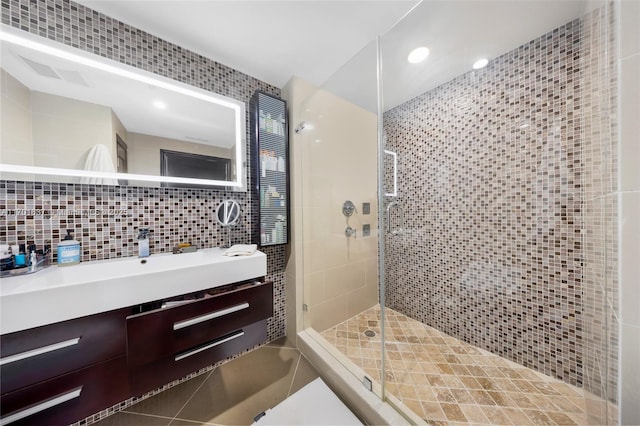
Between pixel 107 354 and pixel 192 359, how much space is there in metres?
0.32

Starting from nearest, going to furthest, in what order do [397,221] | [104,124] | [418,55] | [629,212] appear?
[629,212], [104,124], [418,55], [397,221]

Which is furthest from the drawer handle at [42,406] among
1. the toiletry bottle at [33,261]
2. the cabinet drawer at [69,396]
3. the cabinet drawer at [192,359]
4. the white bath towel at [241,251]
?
the white bath towel at [241,251]

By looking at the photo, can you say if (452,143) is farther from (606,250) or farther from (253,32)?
(253,32)

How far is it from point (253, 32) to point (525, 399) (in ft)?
8.99

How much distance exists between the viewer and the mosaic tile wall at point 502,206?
1.20m

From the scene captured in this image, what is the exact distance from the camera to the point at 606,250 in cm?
55

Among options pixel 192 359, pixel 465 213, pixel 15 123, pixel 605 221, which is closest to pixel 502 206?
pixel 465 213

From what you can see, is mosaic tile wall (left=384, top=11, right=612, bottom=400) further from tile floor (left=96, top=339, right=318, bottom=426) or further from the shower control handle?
tile floor (left=96, top=339, right=318, bottom=426)

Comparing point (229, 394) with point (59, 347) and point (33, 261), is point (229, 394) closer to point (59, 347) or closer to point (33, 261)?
point (59, 347)

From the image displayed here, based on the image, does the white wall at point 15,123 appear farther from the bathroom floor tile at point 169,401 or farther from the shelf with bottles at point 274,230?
the bathroom floor tile at point 169,401

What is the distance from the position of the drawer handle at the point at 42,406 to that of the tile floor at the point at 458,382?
1.36 metres

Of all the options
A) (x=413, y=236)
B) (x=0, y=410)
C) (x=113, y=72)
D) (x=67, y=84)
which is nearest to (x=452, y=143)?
(x=413, y=236)

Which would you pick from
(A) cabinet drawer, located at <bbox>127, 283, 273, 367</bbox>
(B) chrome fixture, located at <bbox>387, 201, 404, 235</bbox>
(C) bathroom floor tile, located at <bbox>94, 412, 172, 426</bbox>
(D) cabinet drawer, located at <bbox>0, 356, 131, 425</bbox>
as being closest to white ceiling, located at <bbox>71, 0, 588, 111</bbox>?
(B) chrome fixture, located at <bbox>387, 201, 404, 235</bbox>

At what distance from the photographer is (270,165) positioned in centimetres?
155
